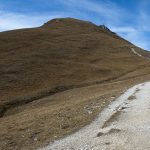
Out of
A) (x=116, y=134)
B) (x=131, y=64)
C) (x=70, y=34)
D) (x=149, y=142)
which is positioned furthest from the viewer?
(x=70, y=34)

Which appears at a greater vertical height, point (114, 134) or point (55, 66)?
point (55, 66)

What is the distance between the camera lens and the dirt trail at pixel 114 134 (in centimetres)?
1806

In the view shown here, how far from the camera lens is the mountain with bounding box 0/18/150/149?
5950cm

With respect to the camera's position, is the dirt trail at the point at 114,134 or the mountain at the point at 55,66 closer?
the dirt trail at the point at 114,134

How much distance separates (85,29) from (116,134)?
401 feet

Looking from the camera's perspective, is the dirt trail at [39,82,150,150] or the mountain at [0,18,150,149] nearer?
the dirt trail at [39,82,150,150]

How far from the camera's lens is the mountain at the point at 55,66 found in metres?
59.5

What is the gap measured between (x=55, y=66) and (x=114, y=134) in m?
66.5

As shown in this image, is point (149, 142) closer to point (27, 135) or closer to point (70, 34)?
point (27, 135)

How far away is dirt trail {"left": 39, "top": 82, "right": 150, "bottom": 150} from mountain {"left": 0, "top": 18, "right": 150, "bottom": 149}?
4918 mm

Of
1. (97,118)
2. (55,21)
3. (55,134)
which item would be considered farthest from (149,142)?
(55,21)

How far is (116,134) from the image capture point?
65.1ft

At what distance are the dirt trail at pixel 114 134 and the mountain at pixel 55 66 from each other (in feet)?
16.1

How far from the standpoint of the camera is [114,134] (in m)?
19.9
